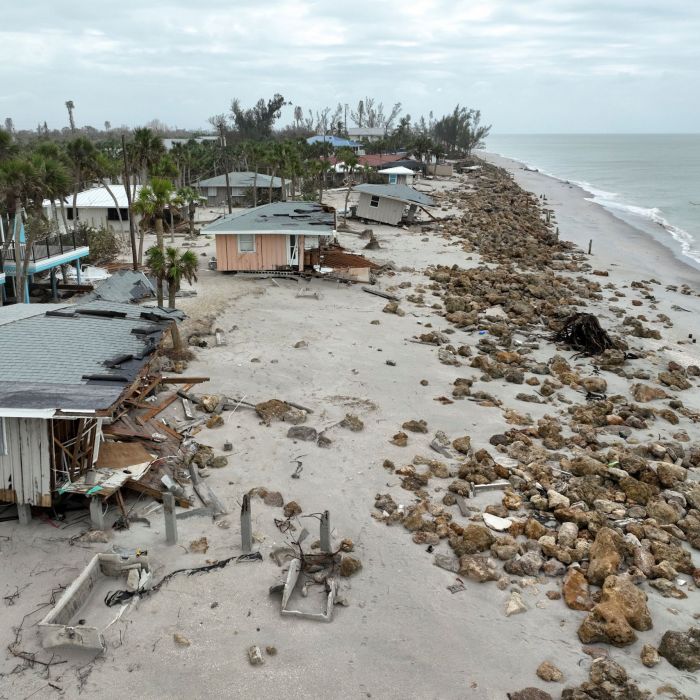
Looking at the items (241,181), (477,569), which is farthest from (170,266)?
(241,181)

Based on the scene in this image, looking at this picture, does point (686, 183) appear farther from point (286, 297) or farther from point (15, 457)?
point (15, 457)

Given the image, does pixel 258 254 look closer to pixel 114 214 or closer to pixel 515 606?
pixel 114 214

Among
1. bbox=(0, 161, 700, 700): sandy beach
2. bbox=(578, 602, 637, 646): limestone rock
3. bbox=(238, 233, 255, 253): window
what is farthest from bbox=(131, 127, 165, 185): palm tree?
bbox=(578, 602, 637, 646): limestone rock

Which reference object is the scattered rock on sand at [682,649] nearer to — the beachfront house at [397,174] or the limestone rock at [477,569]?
the limestone rock at [477,569]

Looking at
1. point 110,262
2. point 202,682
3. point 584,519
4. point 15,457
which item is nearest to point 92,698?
point 202,682

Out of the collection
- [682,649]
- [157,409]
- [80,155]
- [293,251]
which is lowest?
[682,649]

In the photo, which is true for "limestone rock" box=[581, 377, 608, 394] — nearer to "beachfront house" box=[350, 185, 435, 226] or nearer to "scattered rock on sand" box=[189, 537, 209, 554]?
"scattered rock on sand" box=[189, 537, 209, 554]

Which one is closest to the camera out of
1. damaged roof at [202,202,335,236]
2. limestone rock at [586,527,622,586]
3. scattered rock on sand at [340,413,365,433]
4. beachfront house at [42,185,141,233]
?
limestone rock at [586,527,622,586]
